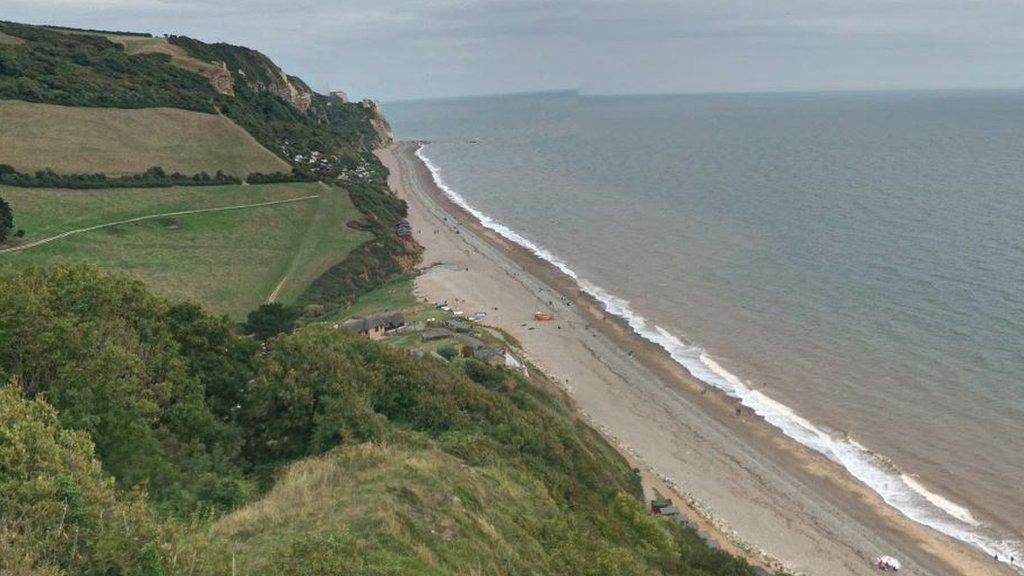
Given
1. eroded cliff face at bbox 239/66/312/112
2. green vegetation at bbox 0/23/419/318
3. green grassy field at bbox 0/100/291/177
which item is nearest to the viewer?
green vegetation at bbox 0/23/419/318

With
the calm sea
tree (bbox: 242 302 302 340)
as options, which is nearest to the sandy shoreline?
the calm sea

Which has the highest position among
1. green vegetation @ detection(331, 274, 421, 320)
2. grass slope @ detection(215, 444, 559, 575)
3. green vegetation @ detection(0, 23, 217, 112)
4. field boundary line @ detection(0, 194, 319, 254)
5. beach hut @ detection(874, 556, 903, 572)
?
green vegetation @ detection(0, 23, 217, 112)

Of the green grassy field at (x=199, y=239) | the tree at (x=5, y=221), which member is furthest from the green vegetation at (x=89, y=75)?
the tree at (x=5, y=221)

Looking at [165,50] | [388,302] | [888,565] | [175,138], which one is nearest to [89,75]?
[175,138]

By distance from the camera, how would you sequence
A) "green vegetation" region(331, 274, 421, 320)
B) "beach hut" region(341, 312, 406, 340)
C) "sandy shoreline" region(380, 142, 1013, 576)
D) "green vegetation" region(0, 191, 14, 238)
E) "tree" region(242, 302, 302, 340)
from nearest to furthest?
"sandy shoreline" region(380, 142, 1013, 576), "tree" region(242, 302, 302, 340), "beach hut" region(341, 312, 406, 340), "green vegetation" region(0, 191, 14, 238), "green vegetation" region(331, 274, 421, 320)

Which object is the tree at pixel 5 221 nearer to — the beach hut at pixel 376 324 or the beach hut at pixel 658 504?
the beach hut at pixel 376 324

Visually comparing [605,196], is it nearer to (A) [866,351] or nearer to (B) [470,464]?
(A) [866,351]

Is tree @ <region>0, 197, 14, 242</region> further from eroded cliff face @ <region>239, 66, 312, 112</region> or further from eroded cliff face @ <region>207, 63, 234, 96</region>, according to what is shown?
eroded cliff face @ <region>239, 66, 312, 112</region>

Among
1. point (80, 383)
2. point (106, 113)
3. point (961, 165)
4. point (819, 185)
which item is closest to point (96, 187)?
point (106, 113)
